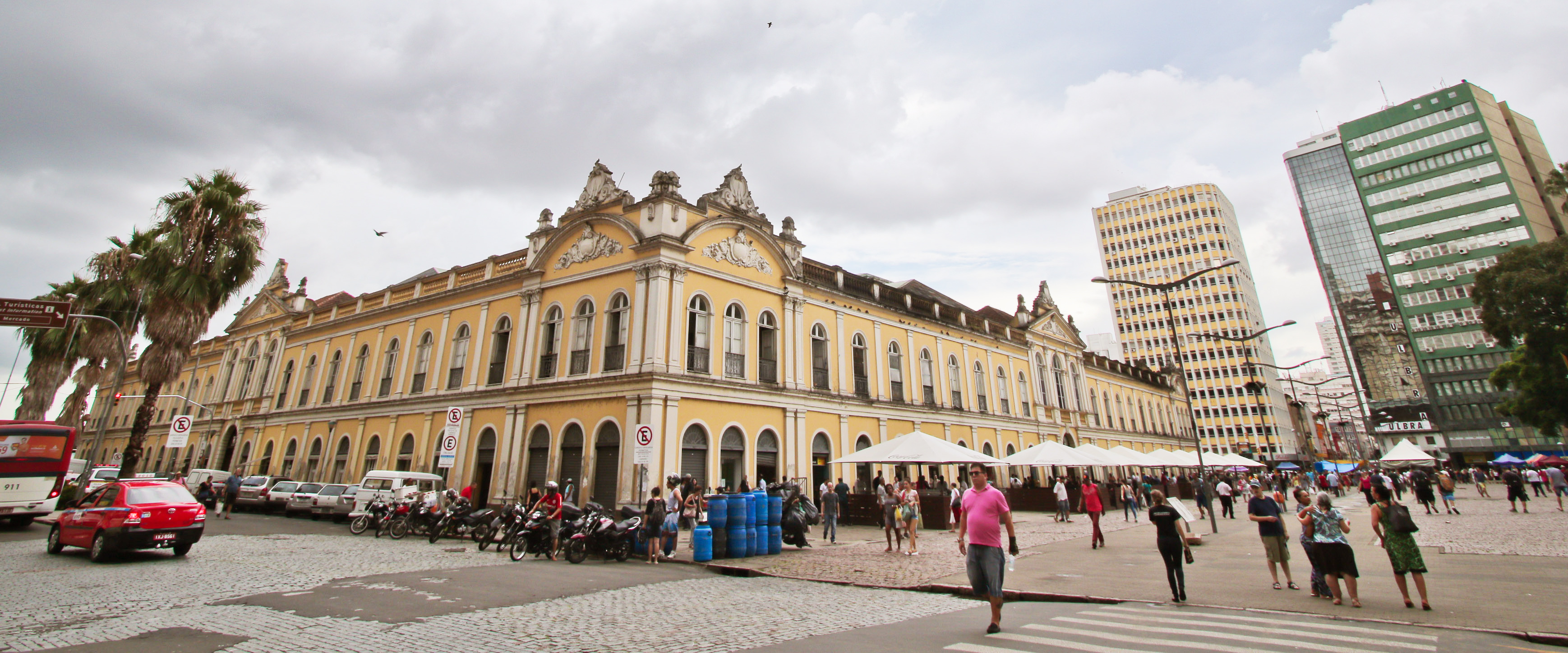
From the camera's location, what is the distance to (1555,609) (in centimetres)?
654

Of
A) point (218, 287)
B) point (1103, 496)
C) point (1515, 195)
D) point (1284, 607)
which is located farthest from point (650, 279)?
point (1515, 195)

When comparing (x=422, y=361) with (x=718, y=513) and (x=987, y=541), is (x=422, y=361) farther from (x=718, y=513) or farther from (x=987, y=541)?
(x=987, y=541)

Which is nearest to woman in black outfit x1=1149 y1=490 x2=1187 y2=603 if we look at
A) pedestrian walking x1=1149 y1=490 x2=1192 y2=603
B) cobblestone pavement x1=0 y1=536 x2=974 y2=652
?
pedestrian walking x1=1149 y1=490 x2=1192 y2=603

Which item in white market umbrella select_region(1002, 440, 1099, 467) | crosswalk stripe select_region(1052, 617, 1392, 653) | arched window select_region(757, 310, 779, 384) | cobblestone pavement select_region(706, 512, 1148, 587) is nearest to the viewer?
crosswalk stripe select_region(1052, 617, 1392, 653)

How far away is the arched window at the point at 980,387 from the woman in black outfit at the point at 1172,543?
21.6 metres

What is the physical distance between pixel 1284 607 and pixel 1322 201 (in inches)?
4249

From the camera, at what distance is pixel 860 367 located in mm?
24469

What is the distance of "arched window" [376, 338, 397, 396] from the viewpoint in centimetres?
2550

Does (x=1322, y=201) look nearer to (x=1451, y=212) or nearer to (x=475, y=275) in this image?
(x=1451, y=212)

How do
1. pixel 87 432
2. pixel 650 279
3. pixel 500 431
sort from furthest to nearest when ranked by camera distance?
pixel 87 432 < pixel 500 431 < pixel 650 279

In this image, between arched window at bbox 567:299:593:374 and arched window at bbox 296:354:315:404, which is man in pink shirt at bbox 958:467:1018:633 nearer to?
arched window at bbox 567:299:593:374

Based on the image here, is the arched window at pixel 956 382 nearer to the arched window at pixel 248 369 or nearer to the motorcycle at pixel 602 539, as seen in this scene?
the motorcycle at pixel 602 539

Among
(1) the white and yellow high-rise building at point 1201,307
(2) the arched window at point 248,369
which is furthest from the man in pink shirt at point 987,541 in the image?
(1) the white and yellow high-rise building at point 1201,307

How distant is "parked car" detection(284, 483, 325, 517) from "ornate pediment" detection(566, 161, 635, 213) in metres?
11.9
